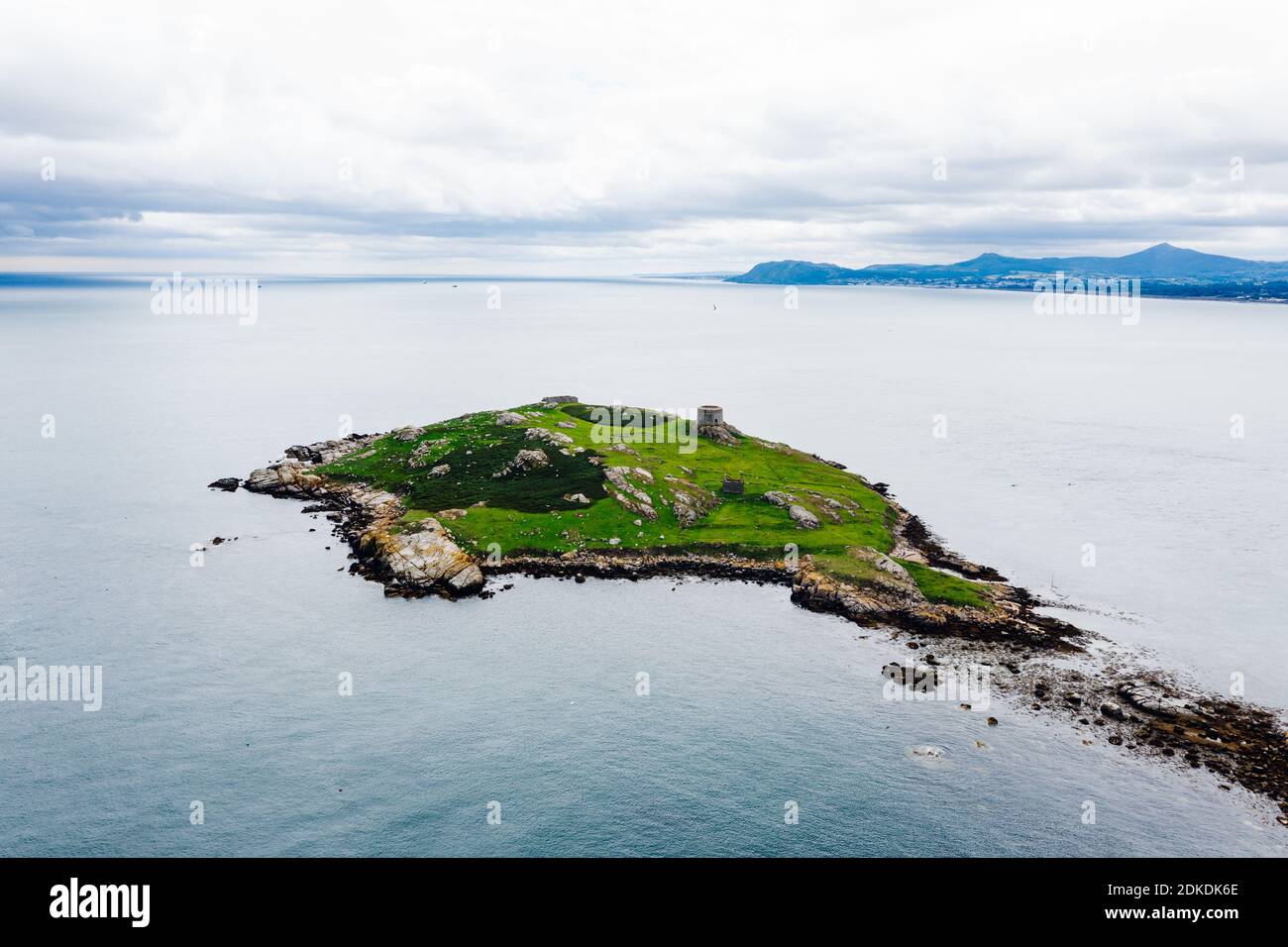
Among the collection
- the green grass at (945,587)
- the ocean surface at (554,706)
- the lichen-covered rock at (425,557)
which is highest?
the lichen-covered rock at (425,557)

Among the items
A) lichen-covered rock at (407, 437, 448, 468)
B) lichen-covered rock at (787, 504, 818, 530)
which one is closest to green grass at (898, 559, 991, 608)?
lichen-covered rock at (787, 504, 818, 530)

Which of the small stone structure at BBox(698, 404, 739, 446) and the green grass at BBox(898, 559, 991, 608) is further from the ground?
the small stone structure at BBox(698, 404, 739, 446)

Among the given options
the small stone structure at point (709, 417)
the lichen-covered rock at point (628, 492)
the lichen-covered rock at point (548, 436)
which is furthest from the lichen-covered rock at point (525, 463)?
the small stone structure at point (709, 417)

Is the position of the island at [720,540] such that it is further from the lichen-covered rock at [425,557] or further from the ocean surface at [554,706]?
the ocean surface at [554,706]

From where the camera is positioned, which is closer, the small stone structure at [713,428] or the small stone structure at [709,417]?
the small stone structure at [713,428]

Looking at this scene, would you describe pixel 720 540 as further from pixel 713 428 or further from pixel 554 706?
pixel 713 428

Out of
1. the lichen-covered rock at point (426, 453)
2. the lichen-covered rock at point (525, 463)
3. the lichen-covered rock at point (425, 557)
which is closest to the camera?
the lichen-covered rock at point (425, 557)

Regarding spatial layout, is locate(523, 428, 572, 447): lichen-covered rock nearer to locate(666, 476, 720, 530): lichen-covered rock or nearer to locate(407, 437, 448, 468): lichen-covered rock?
locate(407, 437, 448, 468): lichen-covered rock
